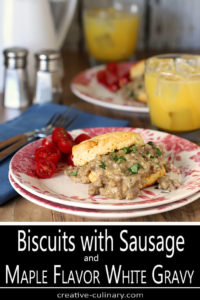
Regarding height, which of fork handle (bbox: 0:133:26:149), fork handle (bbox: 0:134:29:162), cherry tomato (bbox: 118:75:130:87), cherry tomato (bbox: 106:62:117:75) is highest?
cherry tomato (bbox: 106:62:117:75)

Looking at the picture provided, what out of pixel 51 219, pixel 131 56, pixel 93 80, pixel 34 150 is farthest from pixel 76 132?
pixel 131 56

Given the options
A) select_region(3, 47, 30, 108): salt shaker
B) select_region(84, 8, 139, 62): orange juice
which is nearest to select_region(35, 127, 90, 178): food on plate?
select_region(3, 47, 30, 108): salt shaker

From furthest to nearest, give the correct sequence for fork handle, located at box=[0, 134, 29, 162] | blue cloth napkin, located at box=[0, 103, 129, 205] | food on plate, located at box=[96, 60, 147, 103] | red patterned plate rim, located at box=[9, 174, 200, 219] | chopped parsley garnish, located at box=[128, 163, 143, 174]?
1. food on plate, located at box=[96, 60, 147, 103]
2. blue cloth napkin, located at box=[0, 103, 129, 205]
3. fork handle, located at box=[0, 134, 29, 162]
4. chopped parsley garnish, located at box=[128, 163, 143, 174]
5. red patterned plate rim, located at box=[9, 174, 200, 219]

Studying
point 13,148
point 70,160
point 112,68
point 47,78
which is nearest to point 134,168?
point 70,160

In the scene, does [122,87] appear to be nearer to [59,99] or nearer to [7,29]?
[59,99]

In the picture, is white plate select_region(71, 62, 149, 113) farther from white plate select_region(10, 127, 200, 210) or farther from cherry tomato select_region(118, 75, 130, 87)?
white plate select_region(10, 127, 200, 210)

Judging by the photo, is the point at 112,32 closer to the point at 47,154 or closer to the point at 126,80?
the point at 126,80

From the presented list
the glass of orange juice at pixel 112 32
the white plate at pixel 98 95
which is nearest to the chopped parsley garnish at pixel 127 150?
the white plate at pixel 98 95
